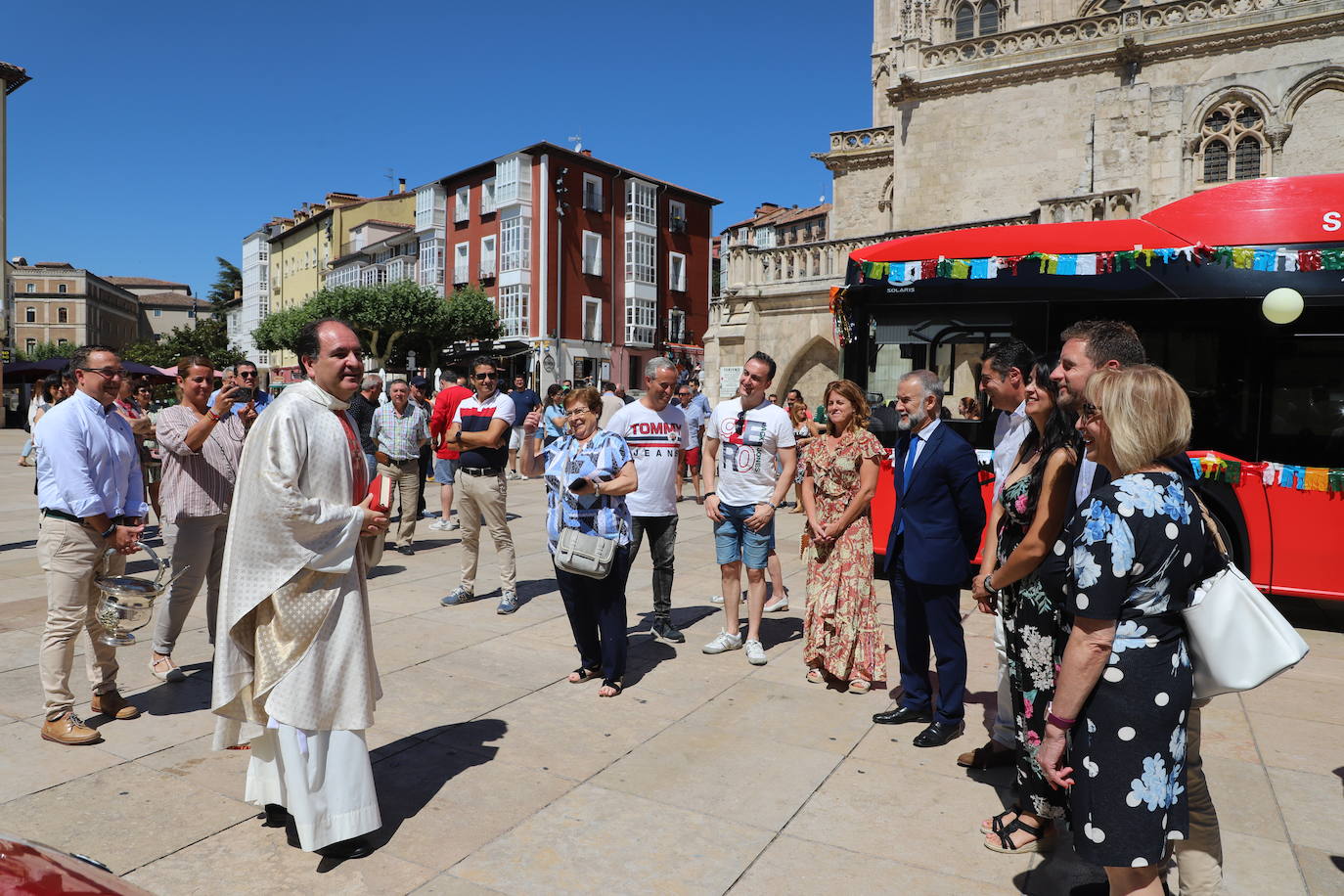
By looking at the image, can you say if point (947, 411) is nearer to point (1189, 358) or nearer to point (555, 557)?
point (1189, 358)

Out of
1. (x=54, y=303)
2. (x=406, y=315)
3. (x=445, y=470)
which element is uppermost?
(x=54, y=303)

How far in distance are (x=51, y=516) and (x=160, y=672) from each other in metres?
1.31

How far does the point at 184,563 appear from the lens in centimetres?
526

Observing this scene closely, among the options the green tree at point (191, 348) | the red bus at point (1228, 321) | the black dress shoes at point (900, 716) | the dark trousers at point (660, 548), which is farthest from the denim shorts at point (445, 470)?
the green tree at point (191, 348)

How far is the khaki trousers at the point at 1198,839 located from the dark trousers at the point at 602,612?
3.03m

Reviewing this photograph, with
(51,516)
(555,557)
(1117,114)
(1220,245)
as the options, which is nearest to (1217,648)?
(555,557)

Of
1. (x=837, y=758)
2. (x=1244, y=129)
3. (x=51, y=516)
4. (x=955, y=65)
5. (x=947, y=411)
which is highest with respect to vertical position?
(x=955, y=65)

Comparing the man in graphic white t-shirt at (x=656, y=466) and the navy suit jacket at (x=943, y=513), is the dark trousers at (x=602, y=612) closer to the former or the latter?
the man in graphic white t-shirt at (x=656, y=466)

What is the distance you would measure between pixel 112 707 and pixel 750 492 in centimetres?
383

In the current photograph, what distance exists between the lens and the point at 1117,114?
19109mm

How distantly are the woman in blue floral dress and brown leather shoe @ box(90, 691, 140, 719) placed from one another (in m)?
4.43

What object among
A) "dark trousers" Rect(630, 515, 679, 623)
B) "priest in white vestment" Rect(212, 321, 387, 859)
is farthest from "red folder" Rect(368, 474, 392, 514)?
"dark trousers" Rect(630, 515, 679, 623)

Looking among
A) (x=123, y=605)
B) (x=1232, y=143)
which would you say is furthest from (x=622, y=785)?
(x=1232, y=143)

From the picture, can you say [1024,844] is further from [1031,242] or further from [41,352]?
[41,352]
